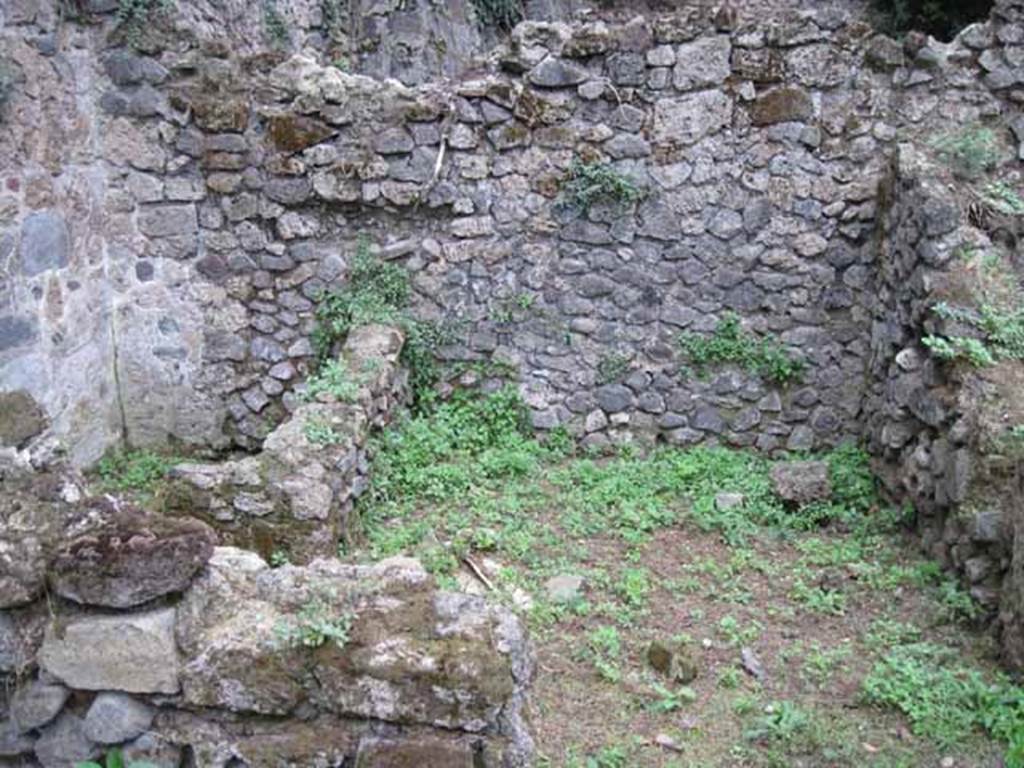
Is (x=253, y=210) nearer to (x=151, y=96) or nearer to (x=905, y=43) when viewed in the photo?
(x=151, y=96)

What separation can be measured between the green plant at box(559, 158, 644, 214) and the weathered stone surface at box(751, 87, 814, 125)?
0.80 meters

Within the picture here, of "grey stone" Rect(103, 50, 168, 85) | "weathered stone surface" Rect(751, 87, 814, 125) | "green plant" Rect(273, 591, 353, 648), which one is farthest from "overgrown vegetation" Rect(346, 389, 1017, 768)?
"grey stone" Rect(103, 50, 168, 85)

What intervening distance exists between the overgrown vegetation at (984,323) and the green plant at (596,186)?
1.86 m

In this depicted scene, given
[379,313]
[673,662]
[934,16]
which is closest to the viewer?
[673,662]

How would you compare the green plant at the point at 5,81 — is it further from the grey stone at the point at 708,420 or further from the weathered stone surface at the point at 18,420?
the grey stone at the point at 708,420

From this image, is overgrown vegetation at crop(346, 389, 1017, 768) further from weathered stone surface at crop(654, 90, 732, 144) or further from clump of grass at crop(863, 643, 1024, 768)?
weathered stone surface at crop(654, 90, 732, 144)

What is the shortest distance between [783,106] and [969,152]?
3.31 ft

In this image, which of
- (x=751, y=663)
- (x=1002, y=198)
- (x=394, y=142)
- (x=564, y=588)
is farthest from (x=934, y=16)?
(x=751, y=663)

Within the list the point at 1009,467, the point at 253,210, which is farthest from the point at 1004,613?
the point at 253,210

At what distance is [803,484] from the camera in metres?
5.25

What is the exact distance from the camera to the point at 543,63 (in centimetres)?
578

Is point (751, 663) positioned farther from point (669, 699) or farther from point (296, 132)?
point (296, 132)

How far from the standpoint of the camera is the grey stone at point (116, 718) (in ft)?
8.50

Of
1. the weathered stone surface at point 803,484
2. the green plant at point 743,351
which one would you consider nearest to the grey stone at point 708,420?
the green plant at point 743,351
